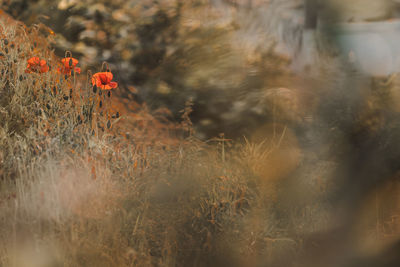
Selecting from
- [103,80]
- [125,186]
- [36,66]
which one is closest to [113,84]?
[103,80]

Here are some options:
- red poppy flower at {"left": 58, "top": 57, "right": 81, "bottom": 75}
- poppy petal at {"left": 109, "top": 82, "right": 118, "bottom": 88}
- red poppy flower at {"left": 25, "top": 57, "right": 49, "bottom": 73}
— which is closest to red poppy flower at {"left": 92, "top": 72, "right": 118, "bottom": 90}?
poppy petal at {"left": 109, "top": 82, "right": 118, "bottom": 88}

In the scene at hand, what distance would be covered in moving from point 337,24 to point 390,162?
0.80 meters

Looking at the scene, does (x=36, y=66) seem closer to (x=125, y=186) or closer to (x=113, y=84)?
(x=113, y=84)

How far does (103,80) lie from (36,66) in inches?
13.8

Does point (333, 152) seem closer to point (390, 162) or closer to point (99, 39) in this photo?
point (390, 162)

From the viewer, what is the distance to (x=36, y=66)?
225 cm

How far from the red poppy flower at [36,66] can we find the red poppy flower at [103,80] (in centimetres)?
25

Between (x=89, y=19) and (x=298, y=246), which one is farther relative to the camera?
(x=89, y=19)

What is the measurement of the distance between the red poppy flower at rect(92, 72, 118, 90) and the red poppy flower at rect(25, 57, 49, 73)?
0.25 metres

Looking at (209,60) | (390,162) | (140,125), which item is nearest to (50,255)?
(140,125)

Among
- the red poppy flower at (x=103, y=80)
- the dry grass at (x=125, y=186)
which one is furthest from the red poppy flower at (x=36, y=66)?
the red poppy flower at (x=103, y=80)

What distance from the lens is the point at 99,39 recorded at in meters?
2.57

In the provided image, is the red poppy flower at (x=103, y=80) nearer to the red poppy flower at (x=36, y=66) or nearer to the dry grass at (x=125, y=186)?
the dry grass at (x=125, y=186)

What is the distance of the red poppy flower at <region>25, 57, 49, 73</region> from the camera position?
7.36 ft
